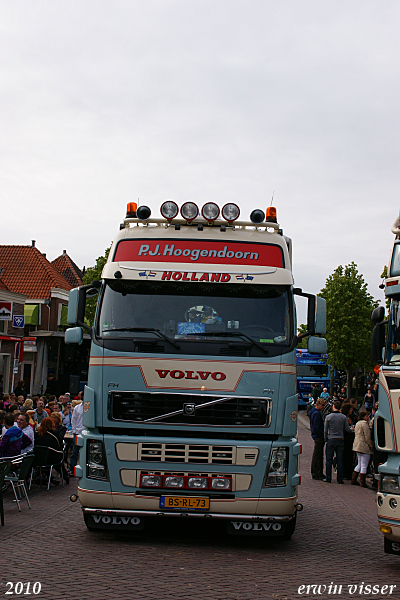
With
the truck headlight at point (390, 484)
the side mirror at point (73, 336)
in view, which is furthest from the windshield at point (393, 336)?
the side mirror at point (73, 336)

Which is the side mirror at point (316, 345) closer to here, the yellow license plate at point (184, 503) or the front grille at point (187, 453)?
the front grille at point (187, 453)

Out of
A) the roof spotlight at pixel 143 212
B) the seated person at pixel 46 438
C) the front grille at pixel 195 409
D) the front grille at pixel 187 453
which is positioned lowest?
the seated person at pixel 46 438

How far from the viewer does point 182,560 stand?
755cm

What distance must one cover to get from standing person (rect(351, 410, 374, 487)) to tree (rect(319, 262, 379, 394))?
1299 inches

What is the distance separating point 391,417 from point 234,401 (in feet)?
5.55

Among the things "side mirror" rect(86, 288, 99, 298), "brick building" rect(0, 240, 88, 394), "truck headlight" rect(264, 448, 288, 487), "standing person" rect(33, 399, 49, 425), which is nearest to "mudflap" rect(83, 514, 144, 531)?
"truck headlight" rect(264, 448, 288, 487)

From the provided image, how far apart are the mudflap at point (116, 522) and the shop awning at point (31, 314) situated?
124 ft

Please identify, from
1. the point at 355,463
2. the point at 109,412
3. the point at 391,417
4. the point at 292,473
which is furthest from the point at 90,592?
the point at 355,463

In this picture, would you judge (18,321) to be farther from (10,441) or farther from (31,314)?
(10,441)

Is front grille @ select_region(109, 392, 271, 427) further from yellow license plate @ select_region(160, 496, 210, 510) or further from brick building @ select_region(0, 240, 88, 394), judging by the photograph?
brick building @ select_region(0, 240, 88, 394)

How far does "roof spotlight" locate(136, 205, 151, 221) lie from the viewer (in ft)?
29.8

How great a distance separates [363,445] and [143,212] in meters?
8.67

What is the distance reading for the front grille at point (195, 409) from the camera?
7938mm

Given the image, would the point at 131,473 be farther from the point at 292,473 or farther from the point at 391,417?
the point at 391,417
